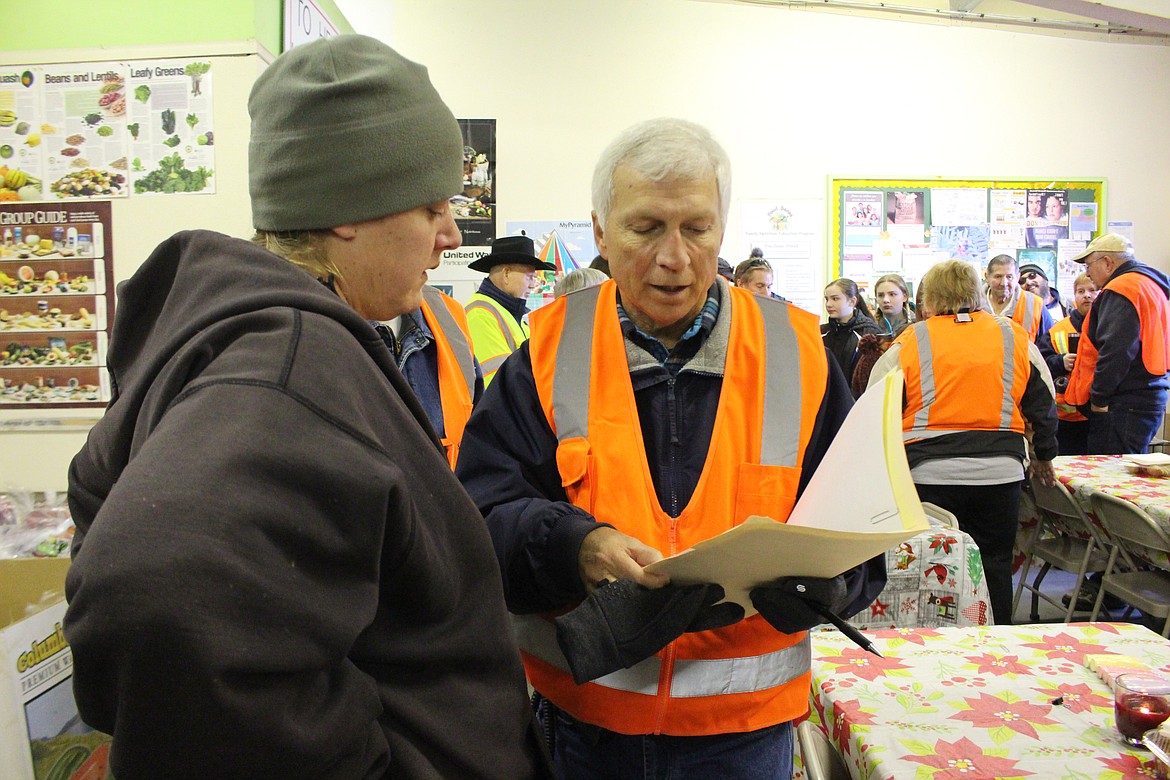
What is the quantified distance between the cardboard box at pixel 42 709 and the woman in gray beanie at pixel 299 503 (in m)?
0.27

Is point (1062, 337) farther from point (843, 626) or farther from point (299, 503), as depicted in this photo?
point (299, 503)

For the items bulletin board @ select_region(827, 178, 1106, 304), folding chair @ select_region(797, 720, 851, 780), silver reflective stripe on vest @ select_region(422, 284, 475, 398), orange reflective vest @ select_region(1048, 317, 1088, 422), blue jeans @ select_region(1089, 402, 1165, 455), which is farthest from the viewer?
bulletin board @ select_region(827, 178, 1106, 304)

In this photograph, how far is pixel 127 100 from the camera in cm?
205

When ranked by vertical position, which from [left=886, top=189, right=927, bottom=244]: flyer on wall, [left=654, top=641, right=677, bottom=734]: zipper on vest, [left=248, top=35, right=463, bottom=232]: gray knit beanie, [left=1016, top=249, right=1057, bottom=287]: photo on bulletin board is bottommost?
[left=654, top=641, right=677, bottom=734]: zipper on vest

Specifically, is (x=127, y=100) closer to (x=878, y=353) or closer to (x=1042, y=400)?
(x=1042, y=400)

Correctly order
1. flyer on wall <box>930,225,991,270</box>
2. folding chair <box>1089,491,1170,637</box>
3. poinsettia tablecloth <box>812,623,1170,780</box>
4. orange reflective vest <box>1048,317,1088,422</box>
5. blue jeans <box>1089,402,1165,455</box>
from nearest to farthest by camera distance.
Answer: poinsettia tablecloth <box>812,623,1170,780</box> < folding chair <box>1089,491,1170,637</box> < blue jeans <box>1089,402,1165,455</box> < orange reflective vest <box>1048,317,1088,422</box> < flyer on wall <box>930,225,991,270</box>

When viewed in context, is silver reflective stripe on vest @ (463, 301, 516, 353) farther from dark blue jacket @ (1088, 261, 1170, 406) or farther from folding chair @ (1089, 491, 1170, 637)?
dark blue jacket @ (1088, 261, 1170, 406)

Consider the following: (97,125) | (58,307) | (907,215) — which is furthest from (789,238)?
(58,307)

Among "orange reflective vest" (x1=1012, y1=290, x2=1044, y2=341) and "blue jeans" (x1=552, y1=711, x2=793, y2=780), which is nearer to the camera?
"blue jeans" (x1=552, y1=711, x2=793, y2=780)

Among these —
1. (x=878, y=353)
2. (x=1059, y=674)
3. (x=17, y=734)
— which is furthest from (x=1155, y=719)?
(x=878, y=353)

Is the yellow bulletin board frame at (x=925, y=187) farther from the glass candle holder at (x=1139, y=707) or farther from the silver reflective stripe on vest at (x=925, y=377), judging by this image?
the glass candle holder at (x=1139, y=707)

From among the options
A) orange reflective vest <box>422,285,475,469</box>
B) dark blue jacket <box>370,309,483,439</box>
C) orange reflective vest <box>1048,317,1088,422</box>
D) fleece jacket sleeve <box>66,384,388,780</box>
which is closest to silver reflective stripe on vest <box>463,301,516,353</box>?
orange reflective vest <box>422,285,475,469</box>

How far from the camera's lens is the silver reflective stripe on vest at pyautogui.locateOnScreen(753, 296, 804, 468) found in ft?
3.72

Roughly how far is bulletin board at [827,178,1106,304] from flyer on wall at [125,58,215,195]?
17.9 ft
